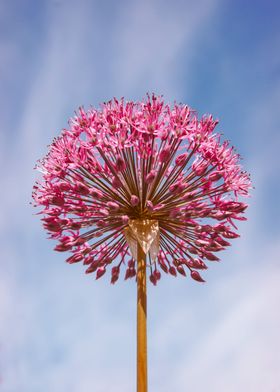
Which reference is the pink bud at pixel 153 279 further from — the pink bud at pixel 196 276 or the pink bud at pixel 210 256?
the pink bud at pixel 210 256

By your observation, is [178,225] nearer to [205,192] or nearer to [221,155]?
[205,192]

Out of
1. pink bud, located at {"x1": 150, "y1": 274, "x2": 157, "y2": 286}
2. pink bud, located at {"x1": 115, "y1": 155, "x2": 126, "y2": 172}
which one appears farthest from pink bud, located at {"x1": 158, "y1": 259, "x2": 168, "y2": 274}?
pink bud, located at {"x1": 115, "y1": 155, "x2": 126, "y2": 172}

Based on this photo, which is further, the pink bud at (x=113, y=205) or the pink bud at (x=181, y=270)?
the pink bud at (x=181, y=270)

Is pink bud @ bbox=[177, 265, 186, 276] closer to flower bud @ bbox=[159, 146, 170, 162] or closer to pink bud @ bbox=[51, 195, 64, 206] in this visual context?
flower bud @ bbox=[159, 146, 170, 162]

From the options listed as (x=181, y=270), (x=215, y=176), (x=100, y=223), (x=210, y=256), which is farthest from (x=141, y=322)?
(x=215, y=176)

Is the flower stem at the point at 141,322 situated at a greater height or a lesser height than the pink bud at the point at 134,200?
lesser

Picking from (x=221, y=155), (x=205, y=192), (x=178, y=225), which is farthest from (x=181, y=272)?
(x=221, y=155)

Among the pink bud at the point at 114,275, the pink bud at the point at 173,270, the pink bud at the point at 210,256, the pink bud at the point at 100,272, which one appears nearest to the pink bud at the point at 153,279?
the pink bud at the point at 173,270
